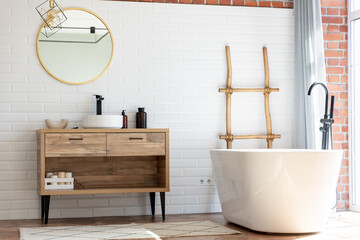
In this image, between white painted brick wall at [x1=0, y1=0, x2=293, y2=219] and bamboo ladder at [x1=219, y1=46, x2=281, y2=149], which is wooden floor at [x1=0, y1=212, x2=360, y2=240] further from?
bamboo ladder at [x1=219, y1=46, x2=281, y2=149]

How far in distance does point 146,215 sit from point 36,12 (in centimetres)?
230

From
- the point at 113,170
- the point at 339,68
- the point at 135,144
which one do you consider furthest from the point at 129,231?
the point at 339,68

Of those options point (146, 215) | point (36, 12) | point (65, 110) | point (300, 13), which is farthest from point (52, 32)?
point (300, 13)

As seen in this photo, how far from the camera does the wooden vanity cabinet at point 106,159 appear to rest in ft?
16.2

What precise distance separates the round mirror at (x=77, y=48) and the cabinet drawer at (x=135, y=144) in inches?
30.7

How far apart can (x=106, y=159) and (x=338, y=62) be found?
267 centimetres

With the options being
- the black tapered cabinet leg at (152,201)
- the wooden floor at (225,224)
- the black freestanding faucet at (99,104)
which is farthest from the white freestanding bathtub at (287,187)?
the black freestanding faucet at (99,104)

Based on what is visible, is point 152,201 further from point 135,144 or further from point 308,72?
point 308,72

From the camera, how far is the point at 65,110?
543 cm

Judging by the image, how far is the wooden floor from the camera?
13.8 ft

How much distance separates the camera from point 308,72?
18.1 ft

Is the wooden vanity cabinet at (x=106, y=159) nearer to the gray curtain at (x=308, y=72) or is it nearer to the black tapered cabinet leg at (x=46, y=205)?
the black tapered cabinet leg at (x=46, y=205)

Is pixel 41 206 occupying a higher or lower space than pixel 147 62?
lower

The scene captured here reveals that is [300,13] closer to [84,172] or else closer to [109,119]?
[109,119]
